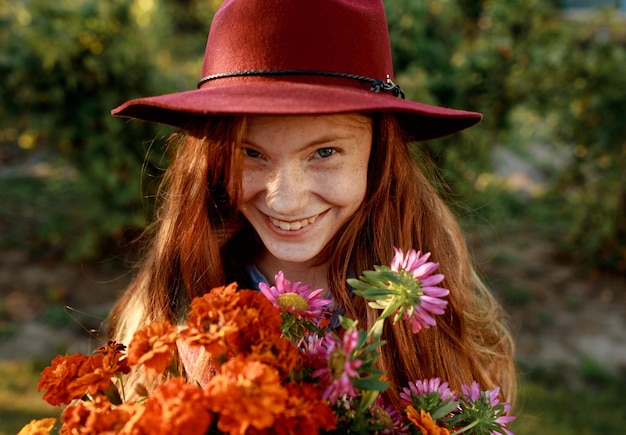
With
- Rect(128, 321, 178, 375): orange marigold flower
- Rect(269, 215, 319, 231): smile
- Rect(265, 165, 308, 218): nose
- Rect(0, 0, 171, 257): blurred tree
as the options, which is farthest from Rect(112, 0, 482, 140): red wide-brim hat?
Rect(0, 0, 171, 257): blurred tree

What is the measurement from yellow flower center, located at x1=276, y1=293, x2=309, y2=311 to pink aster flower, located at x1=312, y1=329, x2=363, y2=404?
16 centimetres

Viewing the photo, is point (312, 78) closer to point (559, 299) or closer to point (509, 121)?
point (509, 121)

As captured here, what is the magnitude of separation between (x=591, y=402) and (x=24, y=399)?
10.7 ft

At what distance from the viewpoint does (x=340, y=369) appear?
87 centimetres

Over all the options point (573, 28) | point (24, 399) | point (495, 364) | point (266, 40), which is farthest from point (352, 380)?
point (573, 28)

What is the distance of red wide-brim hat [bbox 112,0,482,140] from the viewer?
4.12 ft

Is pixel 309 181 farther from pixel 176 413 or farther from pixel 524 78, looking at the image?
pixel 524 78

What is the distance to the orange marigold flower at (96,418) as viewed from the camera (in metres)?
0.87

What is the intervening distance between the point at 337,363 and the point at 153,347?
27 cm

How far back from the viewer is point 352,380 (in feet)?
A: 2.91

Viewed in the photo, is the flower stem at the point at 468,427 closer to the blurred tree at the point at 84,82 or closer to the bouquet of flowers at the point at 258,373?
the bouquet of flowers at the point at 258,373

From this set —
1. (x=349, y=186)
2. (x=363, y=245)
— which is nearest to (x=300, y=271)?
(x=363, y=245)

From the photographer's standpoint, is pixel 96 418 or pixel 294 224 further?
pixel 294 224

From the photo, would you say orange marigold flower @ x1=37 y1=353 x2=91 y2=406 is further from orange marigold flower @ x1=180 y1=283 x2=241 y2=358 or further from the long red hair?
the long red hair
